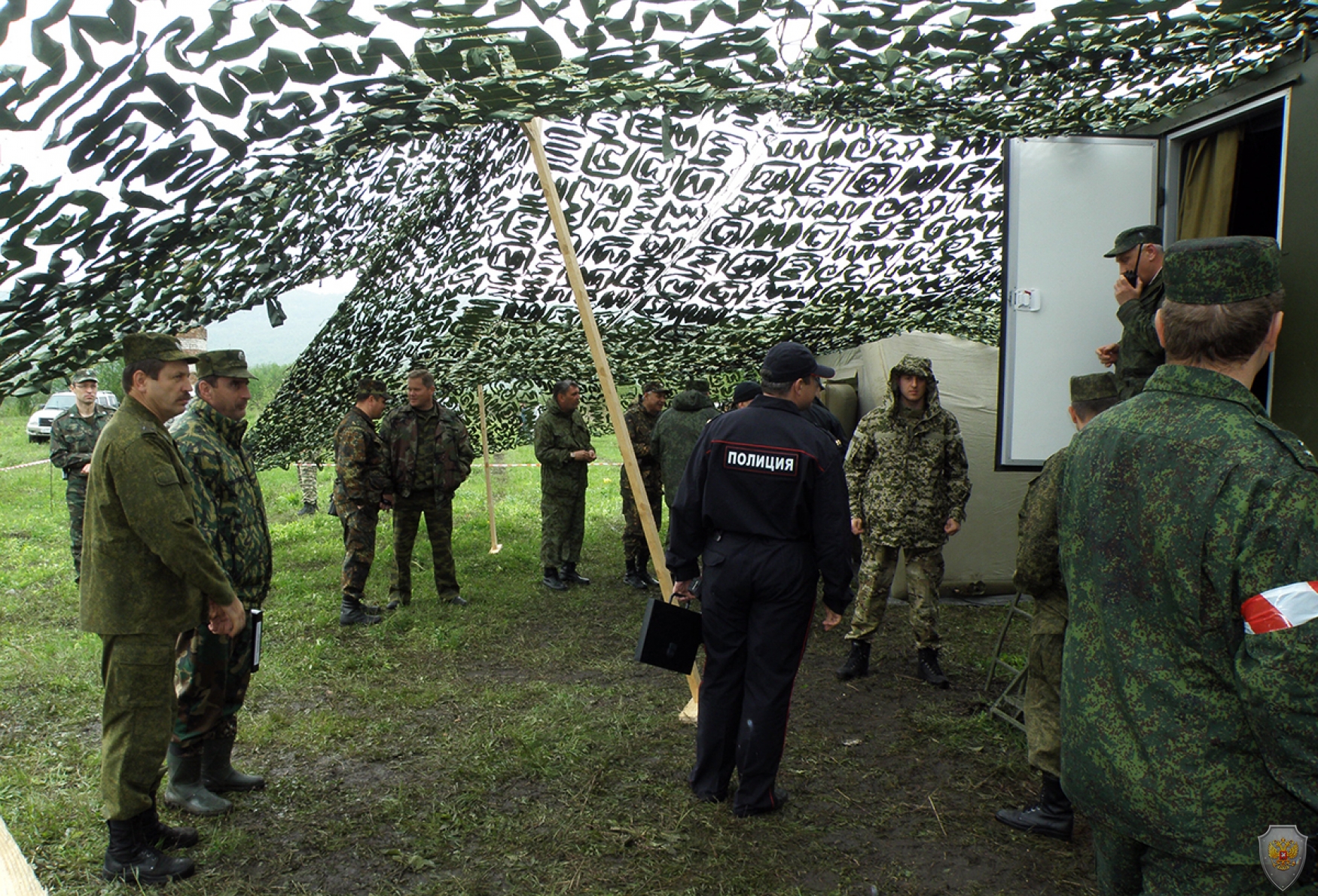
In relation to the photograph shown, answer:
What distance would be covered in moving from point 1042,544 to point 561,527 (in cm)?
562

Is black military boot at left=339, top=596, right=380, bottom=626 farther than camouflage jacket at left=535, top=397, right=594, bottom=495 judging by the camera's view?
No

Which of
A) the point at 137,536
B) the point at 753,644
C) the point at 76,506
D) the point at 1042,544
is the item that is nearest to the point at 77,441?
the point at 76,506

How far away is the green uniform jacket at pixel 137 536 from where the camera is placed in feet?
9.69

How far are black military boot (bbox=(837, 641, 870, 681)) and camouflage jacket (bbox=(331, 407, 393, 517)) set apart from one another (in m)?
3.96

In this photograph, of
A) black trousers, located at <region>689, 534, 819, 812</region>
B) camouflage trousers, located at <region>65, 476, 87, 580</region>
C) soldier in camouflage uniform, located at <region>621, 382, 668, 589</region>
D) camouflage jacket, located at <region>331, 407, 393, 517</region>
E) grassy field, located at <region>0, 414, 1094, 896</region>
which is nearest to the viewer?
grassy field, located at <region>0, 414, 1094, 896</region>

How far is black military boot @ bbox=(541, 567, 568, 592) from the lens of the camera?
8.11 metres

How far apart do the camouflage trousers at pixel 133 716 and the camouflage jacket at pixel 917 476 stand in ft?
12.9

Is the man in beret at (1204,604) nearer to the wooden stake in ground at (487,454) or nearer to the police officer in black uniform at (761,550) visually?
the police officer in black uniform at (761,550)

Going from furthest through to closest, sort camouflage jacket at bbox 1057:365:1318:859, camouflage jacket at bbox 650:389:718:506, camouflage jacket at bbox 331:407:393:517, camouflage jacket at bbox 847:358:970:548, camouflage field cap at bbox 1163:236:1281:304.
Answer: camouflage jacket at bbox 650:389:718:506
camouflage jacket at bbox 331:407:393:517
camouflage jacket at bbox 847:358:970:548
camouflage field cap at bbox 1163:236:1281:304
camouflage jacket at bbox 1057:365:1318:859

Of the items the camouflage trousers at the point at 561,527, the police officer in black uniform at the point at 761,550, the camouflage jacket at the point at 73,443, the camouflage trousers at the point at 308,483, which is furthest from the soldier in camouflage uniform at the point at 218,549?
the camouflage trousers at the point at 308,483

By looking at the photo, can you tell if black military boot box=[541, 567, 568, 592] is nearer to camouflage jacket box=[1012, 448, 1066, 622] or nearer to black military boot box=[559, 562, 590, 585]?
black military boot box=[559, 562, 590, 585]

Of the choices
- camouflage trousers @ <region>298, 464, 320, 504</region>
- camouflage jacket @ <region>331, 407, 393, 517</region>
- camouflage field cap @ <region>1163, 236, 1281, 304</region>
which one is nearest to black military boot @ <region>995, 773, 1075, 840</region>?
camouflage field cap @ <region>1163, 236, 1281, 304</region>

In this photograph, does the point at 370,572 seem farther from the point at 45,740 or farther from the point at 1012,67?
the point at 1012,67

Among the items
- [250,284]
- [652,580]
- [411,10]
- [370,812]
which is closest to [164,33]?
[411,10]
